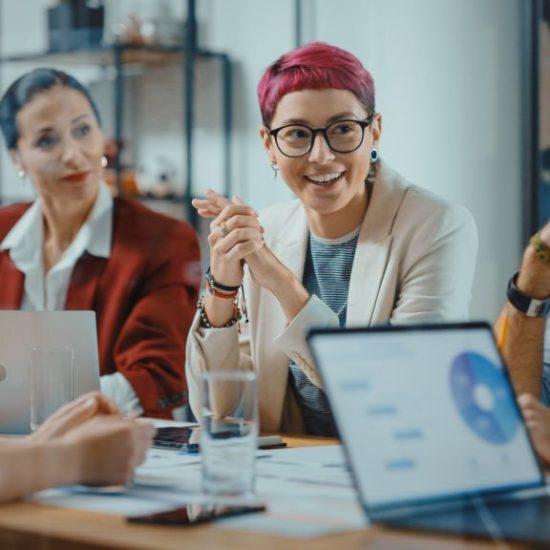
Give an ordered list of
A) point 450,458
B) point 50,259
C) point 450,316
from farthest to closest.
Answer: point 50,259 → point 450,316 → point 450,458

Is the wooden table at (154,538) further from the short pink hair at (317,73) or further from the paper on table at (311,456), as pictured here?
the short pink hair at (317,73)

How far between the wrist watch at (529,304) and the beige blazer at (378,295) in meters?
0.25

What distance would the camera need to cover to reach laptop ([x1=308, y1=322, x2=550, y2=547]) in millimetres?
1181

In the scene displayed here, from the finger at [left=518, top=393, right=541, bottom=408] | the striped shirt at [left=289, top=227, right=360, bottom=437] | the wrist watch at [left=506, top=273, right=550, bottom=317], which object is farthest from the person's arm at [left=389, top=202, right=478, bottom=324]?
the finger at [left=518, top=393, right=541, bottom=408]

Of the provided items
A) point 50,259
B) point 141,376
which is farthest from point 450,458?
point 50,259

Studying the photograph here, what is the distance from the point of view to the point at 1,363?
6.28ft

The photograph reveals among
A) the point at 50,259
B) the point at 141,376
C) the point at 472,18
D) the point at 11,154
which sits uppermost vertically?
the point at 472,18

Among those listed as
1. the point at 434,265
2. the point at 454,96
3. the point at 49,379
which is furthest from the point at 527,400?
the point at 454,96

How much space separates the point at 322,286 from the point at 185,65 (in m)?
1.92

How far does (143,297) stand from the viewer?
2803 millimetres

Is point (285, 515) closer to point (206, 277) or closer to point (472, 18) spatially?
point (206, 277)

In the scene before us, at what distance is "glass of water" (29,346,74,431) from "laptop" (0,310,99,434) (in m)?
0.08

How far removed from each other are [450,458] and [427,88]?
96.9 inches

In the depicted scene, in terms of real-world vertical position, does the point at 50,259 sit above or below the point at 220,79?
below
